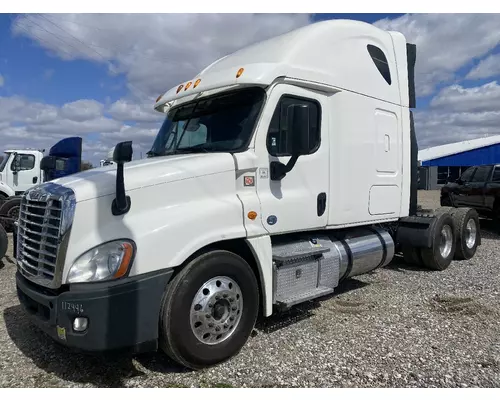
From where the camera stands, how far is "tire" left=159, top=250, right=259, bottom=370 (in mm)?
3594

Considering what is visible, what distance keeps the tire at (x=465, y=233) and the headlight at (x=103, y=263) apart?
707 centimetres

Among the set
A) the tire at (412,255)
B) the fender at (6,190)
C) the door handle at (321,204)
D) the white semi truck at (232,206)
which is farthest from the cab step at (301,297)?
the fender at (6,190)

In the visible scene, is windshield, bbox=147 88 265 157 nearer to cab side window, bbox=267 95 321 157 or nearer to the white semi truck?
the white semi truck

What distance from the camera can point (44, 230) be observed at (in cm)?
366

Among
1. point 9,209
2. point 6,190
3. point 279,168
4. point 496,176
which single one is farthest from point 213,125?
point 6,190

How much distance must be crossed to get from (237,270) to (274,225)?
0.72 meters

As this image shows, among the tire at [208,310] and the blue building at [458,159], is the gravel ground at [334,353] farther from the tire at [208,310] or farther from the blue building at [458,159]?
the blue building at [458,159]

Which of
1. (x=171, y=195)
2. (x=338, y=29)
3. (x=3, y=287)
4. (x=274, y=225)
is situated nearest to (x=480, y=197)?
(x=338, y=29)

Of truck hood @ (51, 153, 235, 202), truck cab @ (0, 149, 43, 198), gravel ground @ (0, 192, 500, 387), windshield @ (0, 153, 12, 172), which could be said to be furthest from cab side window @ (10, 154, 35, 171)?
truck hood @ (51, 153, 235, 202)

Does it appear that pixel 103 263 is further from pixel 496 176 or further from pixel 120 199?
pixel 496 176

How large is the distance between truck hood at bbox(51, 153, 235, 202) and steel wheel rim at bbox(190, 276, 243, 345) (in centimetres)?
101

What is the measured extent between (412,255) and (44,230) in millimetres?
6142

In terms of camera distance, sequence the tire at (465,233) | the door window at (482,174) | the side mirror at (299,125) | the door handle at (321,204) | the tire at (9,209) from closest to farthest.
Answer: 1. the side mirror at (299,125)
2. the door handle at (321,204)
3. the tire at (465,233)
4. the tire at (9,209)
5. the door window at (482,174)

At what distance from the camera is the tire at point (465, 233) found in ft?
27.7
